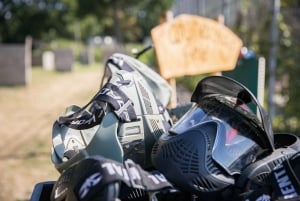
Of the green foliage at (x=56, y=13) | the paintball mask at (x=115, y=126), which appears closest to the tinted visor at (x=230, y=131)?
the paintball mask at (x=115, y=126)

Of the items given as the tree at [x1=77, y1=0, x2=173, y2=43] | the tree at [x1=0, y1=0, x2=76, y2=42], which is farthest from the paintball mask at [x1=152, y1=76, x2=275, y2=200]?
the tree at [x1=0, y1=0, x2=76, y2=42]

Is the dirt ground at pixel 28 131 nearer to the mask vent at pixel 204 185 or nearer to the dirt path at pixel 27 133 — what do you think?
the dirt path at pixel 27 133

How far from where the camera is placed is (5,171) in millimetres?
4707

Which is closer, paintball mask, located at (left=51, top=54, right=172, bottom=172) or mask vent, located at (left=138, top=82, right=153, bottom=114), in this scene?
paintball mask, located at (left=51, top=54, right=172, bottom=172)

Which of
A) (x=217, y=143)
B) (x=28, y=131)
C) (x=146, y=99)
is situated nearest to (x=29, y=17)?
(x=28, y=131)

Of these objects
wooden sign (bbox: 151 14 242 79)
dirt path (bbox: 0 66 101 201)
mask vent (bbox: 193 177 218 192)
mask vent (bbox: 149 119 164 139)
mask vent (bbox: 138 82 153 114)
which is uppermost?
mask vent (bbox: 138 82 153 114)

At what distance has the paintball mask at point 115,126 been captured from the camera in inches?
47.3

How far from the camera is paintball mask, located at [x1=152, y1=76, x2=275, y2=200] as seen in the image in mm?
1144

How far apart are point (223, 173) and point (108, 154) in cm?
31

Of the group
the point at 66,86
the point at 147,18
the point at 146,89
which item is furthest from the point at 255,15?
the point at 147,18

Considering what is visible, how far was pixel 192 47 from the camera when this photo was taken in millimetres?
3840

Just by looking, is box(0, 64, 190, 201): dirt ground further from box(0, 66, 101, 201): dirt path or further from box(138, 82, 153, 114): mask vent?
box(138, 82, 153, 114): mask vent

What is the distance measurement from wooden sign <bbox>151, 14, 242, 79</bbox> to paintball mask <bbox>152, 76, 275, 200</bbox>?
7.02ft

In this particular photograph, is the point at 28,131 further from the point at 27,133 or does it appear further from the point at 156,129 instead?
the point at 156,129
